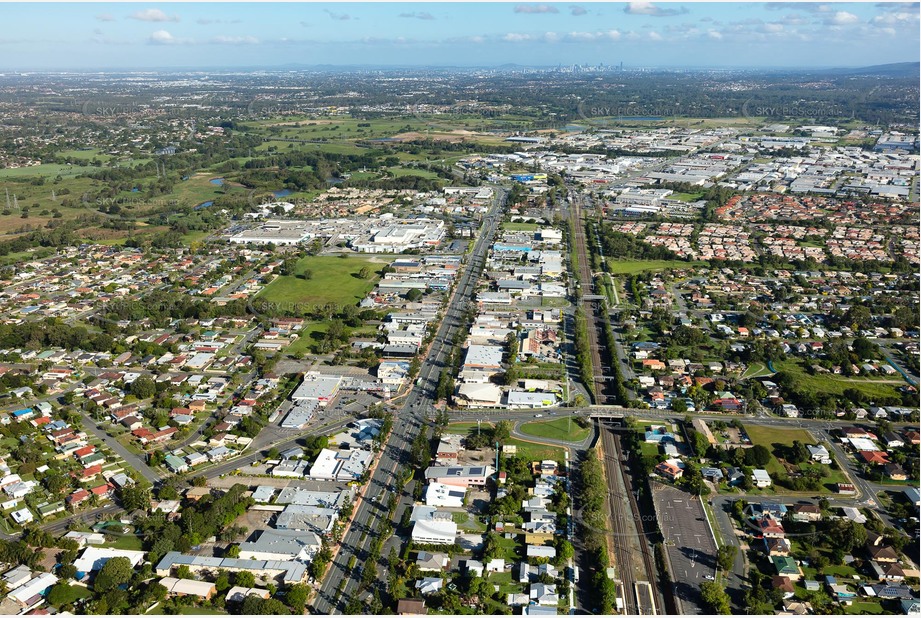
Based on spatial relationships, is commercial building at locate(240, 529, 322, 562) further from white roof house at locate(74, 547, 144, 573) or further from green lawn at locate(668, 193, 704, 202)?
green lawn at locate(668, 193, 704, 202)

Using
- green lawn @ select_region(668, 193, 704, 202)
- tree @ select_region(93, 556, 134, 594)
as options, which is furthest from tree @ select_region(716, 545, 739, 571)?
green lawn @ select_region(668, 193, 704, 202)

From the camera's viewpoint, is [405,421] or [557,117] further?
[557,117]

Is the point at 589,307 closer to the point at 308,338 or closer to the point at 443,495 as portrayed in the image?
the point at 308,338

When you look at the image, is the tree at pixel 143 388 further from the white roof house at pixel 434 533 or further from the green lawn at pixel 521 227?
the green lawn at pixel 521 227

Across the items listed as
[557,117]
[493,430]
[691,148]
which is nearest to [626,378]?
[493,430]

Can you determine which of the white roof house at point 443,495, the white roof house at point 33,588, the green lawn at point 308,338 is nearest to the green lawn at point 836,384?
the white roof house at point 443,495

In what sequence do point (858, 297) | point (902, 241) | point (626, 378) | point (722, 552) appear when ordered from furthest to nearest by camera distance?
point (902, 241), point (858, 297), point (626, 378), point (722, 552)

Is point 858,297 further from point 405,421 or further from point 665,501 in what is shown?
point 405,421
